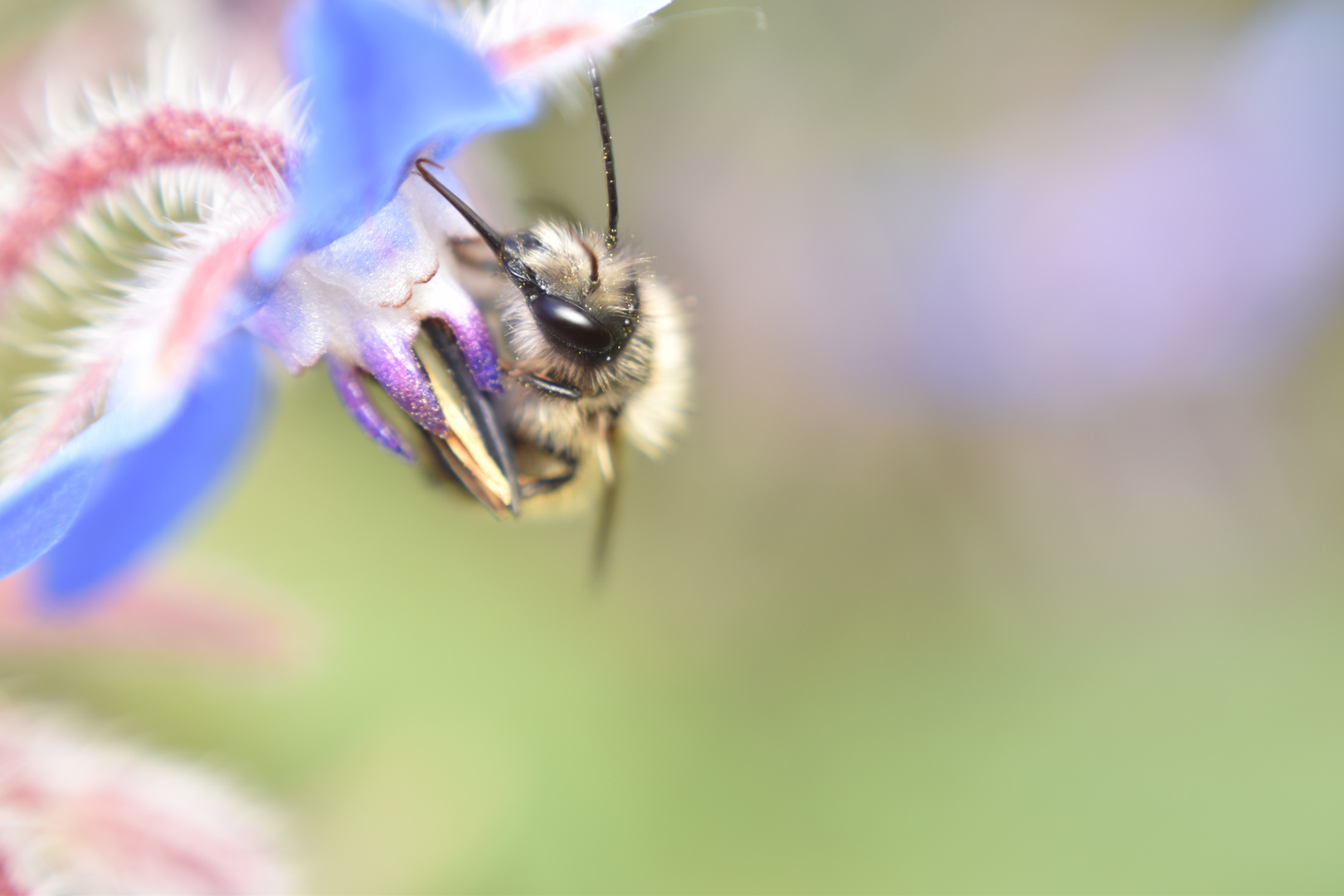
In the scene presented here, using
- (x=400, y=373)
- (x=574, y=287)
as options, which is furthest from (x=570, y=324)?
(x=400, y=373)

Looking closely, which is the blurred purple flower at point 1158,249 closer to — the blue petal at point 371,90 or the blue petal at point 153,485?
the blue petal at point 153,485

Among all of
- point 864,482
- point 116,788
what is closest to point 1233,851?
point 864,482

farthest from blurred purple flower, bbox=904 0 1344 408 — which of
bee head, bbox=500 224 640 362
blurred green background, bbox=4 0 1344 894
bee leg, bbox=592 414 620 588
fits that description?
bee head, bbox=500 224 640 362

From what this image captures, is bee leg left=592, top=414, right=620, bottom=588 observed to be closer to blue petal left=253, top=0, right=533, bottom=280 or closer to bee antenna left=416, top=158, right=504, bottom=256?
bee antenna left=416, top=158, right=504, bottom=256

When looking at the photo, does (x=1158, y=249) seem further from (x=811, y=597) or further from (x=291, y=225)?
(x=291, y=225)

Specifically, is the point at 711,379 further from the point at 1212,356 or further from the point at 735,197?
the point at 1212,356

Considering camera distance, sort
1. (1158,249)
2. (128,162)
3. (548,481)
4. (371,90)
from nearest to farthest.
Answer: (371,90)
(128,162)
(548,481)
(1158,249)
